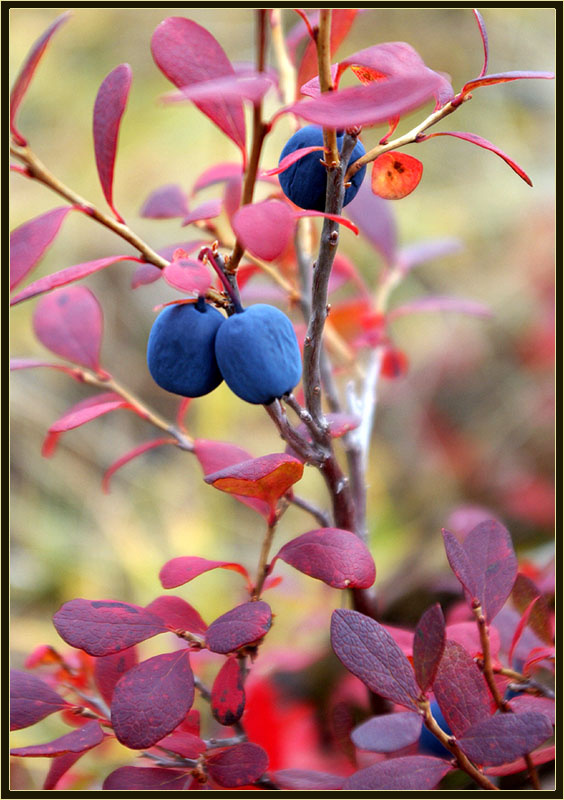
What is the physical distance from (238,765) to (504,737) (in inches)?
6.0

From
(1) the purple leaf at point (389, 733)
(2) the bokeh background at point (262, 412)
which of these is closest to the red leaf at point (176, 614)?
(1) the purple leaf at point (389, 733)

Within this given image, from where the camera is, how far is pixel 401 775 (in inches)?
14.8

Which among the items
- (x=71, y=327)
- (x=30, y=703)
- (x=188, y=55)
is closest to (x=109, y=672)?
(x=30, y=703)

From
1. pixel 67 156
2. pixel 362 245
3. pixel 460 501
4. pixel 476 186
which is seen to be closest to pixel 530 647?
pixel 460 501

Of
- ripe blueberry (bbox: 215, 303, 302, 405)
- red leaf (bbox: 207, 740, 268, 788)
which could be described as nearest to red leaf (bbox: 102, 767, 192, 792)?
red leaf (bbox: 207, 740, 268, 788)

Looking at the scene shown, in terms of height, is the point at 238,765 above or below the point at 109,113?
below

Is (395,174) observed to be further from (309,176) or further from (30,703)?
(30,703)

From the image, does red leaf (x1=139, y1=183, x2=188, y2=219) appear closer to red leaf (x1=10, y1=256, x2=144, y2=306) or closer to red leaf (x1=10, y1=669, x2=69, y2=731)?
red leaf (x1=10, y1=256, x2=144, y2=306)

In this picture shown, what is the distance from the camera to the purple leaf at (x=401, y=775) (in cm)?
37

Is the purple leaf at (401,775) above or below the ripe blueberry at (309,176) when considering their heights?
below

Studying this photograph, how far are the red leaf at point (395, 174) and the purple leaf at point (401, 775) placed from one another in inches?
12.3

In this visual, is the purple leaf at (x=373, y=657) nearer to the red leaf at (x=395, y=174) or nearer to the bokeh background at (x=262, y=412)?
the red leaf at (x=395, y=174)

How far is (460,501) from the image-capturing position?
1.48 meters

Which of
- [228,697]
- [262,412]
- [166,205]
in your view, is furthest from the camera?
[262,412]
